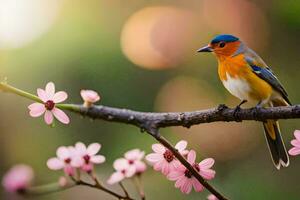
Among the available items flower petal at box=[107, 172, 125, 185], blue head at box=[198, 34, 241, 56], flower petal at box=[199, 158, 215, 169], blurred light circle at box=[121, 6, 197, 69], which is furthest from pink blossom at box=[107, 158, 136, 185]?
blurred light circle at box=[121, 6, 197, 69]

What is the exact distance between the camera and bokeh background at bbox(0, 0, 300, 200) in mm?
1944

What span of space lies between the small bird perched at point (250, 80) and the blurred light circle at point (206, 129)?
0.99m

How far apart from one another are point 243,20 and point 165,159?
1.59m

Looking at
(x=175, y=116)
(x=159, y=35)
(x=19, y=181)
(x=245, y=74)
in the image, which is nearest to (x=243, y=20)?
(x=159, y=35)

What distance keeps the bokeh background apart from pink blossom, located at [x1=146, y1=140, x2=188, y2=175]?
3.74 feet

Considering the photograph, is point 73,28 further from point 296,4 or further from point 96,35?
point 296,4

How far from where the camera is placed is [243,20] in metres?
2.13

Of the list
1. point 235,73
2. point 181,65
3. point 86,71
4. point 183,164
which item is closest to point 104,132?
point 86,71

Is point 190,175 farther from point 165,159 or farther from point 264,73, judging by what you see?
point 264,73

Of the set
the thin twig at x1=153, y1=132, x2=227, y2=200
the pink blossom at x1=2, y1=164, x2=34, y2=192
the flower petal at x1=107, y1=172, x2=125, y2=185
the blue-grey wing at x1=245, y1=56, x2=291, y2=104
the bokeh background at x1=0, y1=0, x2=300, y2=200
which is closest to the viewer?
the thin twig at x1=153, y1=132, x2=227, y2=200

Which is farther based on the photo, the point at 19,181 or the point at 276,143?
the point at 276,143

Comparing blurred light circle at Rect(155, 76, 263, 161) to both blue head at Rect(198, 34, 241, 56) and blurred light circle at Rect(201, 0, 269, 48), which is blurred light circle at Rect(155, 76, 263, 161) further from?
blue head at Rect(198, 34, 241, 56)

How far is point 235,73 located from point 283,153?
0.17 metres

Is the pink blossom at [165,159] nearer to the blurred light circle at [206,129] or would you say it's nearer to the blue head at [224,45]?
the blue head at [224,45]
